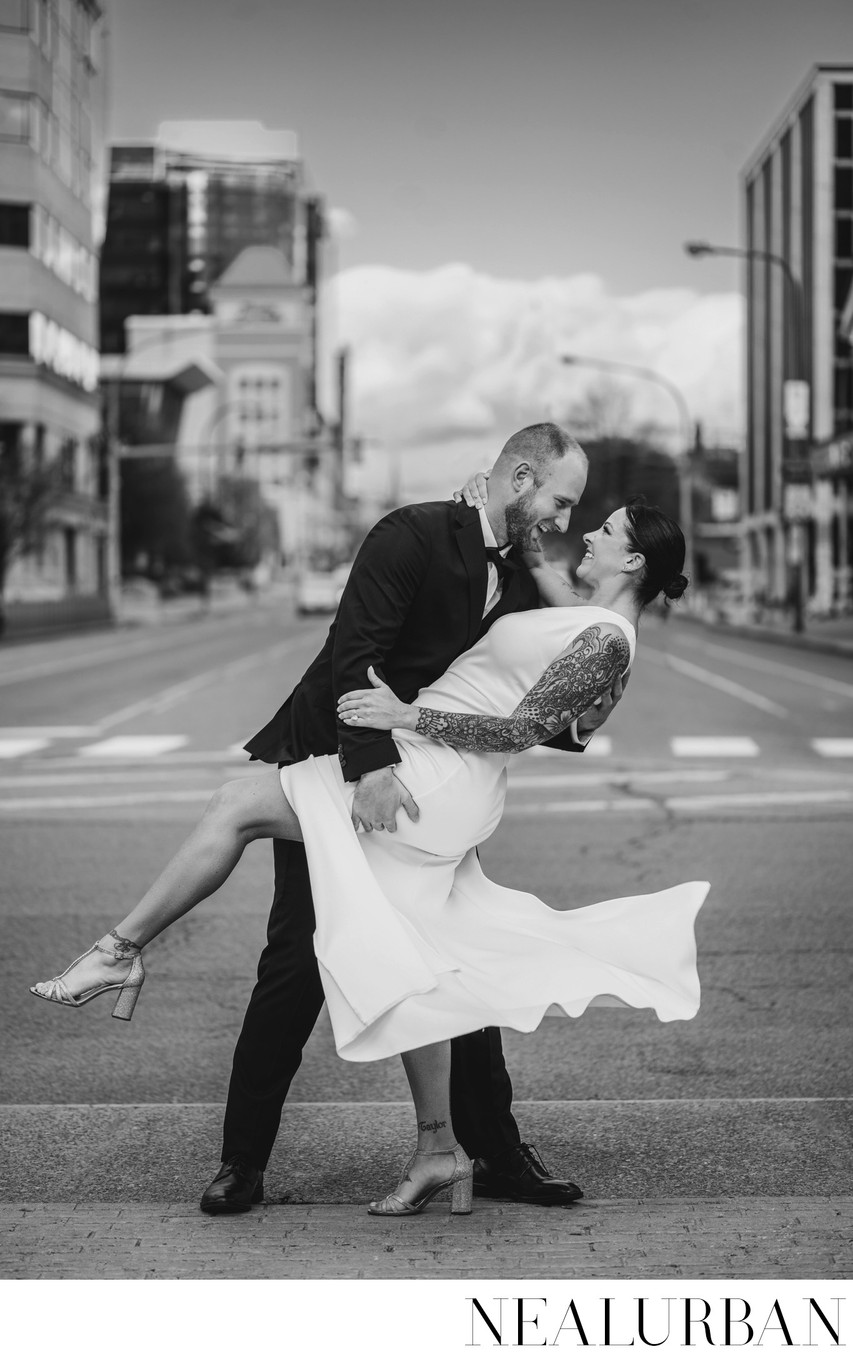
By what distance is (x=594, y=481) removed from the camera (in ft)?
263

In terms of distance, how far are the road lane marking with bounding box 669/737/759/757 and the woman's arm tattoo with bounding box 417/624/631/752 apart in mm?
11209

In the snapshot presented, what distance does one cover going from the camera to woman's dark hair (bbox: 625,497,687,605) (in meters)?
3.77

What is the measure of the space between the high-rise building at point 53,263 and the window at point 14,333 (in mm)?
40

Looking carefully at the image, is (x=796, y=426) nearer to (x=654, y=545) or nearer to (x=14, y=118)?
(x=14, y=118)

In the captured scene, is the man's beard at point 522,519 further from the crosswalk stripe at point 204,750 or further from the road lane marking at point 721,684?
the road lane marking at point 721,684

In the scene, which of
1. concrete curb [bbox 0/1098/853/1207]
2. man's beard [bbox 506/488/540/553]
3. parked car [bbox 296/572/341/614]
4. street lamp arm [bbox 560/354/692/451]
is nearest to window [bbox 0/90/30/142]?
parked car [bbox 296/572/341/614]

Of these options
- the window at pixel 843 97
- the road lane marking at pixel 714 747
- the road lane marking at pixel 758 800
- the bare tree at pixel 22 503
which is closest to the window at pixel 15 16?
the bare tree at pixel 22 503

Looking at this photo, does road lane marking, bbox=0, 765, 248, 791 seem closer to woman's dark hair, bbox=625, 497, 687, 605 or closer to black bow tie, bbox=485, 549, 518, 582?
black bow tie, bbox=485, 549, 518, 582

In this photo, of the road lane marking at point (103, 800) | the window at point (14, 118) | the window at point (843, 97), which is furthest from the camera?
the window at point (843, 97)

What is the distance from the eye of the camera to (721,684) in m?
24.1

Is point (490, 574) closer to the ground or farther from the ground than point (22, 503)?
closer to the ground

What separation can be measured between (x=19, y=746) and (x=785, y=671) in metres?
15.4

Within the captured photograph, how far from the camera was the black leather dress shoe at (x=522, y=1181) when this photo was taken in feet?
12.4

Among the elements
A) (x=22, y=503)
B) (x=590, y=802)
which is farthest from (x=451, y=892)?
(x=22, y=503)
